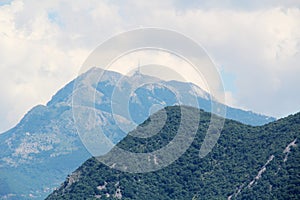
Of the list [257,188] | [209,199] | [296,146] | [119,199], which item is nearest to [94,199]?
[119,199]

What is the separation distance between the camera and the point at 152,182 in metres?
197

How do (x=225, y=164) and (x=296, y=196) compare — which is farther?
(x=225, y=164)

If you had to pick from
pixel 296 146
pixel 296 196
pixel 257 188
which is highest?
pixel 296 146

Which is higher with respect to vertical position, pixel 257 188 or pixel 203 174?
pixel 203 174

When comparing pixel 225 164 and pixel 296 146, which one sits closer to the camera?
pixel 296 146

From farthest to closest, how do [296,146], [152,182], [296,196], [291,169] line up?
[152,182]
[296,146]
[291,169]
[296,196]

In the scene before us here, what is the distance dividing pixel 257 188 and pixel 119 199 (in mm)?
38055

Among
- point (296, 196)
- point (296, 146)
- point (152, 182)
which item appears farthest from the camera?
point (152, 182)

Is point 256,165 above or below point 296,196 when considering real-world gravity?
above

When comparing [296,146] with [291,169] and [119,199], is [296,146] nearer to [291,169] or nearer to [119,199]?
[291,169]

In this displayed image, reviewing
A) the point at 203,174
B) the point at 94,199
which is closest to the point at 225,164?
the point at 203,174

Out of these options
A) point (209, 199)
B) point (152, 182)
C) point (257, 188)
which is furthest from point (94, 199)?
point (257, 188)

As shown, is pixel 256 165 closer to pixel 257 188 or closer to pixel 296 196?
pixel 257 188

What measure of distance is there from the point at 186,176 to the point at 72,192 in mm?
33284
